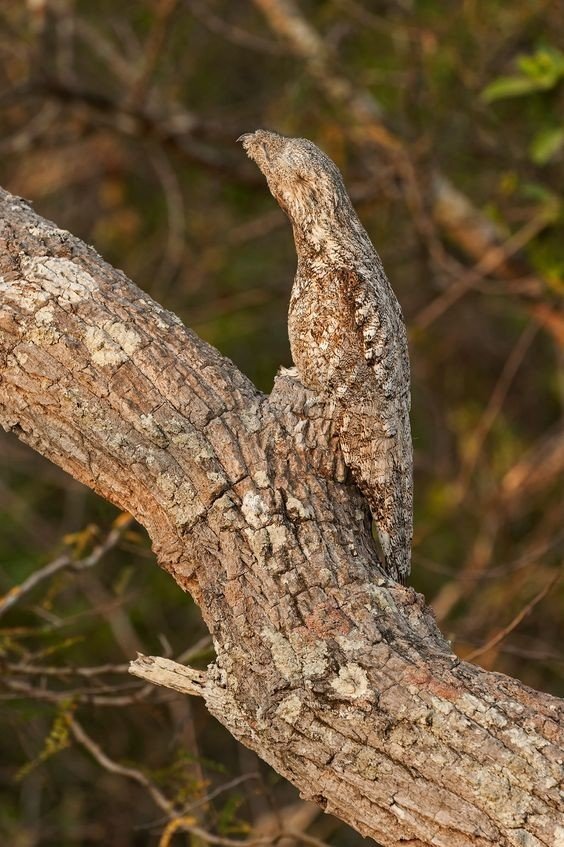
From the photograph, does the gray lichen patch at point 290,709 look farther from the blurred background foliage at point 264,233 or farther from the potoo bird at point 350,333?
the blurred background foliage at point 264,233

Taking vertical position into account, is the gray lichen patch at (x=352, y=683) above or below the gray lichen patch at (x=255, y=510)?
below

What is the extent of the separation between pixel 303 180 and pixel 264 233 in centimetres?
488

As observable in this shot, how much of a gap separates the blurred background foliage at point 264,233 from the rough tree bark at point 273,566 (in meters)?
1.74

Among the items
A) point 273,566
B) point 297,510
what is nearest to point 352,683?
point 273,566

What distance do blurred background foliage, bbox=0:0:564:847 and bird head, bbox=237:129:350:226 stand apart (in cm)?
181

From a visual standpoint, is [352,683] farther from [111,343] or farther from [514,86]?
[514,86]

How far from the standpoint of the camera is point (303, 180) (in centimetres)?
284

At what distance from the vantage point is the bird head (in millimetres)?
2820

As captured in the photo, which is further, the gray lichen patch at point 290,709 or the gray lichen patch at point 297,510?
the gray lichen patch at point 297,510

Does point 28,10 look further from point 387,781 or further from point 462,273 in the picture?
point 387,781

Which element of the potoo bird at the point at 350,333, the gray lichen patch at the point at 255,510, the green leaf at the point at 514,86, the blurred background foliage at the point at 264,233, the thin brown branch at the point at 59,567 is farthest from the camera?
the blurred background foliage at the point at 264,233

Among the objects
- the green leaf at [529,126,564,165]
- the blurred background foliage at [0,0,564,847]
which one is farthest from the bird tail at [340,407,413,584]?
the green leaf at [529,126,564,165]

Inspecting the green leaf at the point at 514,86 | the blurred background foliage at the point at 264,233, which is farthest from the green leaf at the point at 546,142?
the green leaf at the point at 514,86

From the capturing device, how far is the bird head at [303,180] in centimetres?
282
